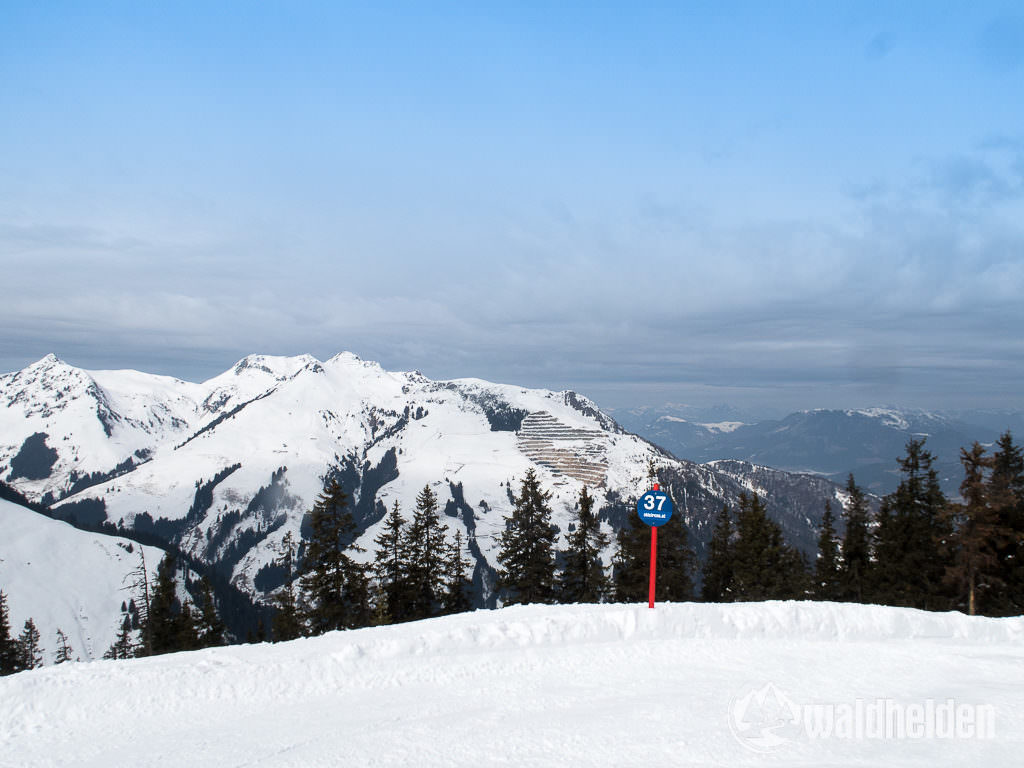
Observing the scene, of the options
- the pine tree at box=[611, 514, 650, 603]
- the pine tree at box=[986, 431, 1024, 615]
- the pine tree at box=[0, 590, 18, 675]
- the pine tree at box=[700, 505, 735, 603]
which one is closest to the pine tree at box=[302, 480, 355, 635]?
the pine tree at box=[611, 514, 650, 603]

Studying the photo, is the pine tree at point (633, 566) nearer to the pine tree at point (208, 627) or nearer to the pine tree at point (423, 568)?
the pine tree at point (423, 568)

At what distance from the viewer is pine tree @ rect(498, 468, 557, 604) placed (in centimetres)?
3278

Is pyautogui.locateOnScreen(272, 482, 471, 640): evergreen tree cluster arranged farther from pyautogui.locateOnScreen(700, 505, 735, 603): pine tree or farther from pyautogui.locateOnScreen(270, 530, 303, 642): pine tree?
pyautogui.locateOnScreen(700, 505, 735, 603): pine tree

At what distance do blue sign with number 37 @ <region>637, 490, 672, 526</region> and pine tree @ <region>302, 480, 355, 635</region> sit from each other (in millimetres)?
19325

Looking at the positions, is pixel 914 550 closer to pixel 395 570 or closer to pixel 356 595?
pixel 395 570

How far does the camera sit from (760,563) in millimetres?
39000

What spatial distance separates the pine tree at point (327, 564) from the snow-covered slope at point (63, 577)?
151 metres

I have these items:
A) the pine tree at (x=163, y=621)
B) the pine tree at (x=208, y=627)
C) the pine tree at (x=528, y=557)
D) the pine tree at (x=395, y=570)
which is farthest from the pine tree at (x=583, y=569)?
the pine tree at (x=163, y=621)

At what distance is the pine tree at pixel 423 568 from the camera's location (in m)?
32.8

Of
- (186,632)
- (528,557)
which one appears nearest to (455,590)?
(528,557)

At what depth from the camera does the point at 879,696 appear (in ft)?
29.1

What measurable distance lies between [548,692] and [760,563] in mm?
34413

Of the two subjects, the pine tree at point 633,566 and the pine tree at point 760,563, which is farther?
the pine tree at point 760,563

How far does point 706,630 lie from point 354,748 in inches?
325
